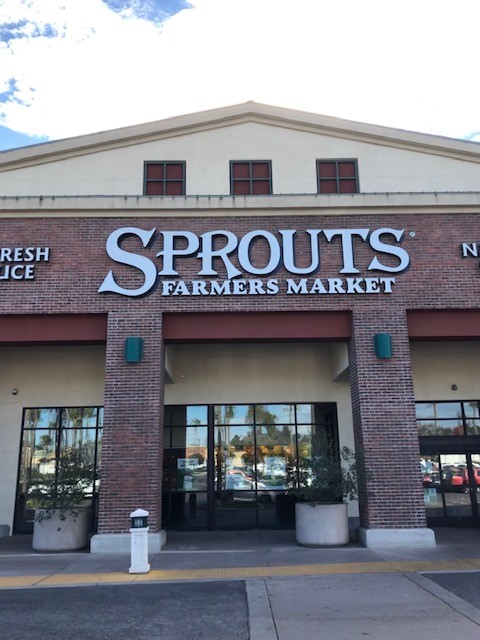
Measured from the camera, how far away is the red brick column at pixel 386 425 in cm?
1248

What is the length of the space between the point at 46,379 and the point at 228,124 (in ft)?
31.5

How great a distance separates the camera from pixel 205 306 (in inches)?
539

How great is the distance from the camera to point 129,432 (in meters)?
12.9

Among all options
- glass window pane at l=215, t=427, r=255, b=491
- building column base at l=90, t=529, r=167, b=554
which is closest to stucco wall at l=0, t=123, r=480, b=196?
glass window pane at l=215, t=427, r=255, b=491

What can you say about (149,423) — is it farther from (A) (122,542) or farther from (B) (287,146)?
(B) (287,146)

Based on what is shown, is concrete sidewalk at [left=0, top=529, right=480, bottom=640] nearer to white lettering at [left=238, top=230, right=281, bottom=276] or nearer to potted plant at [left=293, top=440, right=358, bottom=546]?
potted plant at [left=293, top=440, right=358, bottom=546]

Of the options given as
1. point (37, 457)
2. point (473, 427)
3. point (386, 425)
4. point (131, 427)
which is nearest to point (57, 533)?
point (131, 427)

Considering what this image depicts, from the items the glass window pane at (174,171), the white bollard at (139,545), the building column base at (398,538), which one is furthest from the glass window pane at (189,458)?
the glass window pane at (174,171)

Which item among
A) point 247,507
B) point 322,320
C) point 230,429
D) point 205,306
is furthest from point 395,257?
point 247,507

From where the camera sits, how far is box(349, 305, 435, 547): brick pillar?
12.4 metres

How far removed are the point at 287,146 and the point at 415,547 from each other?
38.3ft

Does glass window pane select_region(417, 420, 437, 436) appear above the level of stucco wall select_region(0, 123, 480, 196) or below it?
below

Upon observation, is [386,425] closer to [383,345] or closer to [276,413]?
[383,345]

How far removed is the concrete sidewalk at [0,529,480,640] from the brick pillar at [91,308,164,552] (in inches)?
30.9
